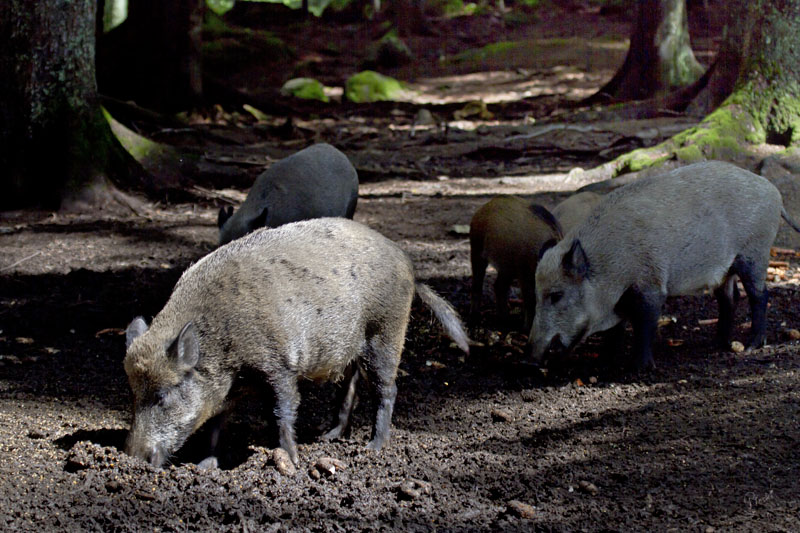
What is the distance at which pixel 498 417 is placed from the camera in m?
4.55

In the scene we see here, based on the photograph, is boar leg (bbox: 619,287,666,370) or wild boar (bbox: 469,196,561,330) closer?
boar leg (bbox: 619,287,666,370)

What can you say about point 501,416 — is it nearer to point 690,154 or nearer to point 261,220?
point 261,220

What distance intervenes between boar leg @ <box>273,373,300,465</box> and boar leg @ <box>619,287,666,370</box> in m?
2.32

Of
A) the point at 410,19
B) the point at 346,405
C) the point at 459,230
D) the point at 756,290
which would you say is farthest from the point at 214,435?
the point at 410,19

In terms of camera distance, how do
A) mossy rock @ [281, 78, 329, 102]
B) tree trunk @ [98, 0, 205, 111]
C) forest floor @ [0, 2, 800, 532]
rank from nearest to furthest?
1. forest floor @ [0, 2, 800, 532]
2. tree trunk @ [98, 0, 205, 111]
3. mossy rock @ [281, 78, 329, 102]

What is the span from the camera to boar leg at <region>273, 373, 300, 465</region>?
3852mm

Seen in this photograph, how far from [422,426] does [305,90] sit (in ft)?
53.3

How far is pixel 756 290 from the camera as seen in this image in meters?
5.54

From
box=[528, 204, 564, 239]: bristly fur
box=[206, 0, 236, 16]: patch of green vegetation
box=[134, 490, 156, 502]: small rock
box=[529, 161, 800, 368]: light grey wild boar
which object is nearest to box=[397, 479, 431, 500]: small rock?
box=[134, 490, 156, 502]: small rock

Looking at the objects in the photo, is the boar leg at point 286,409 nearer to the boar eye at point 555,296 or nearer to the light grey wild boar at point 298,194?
the boar eye at point 555,296

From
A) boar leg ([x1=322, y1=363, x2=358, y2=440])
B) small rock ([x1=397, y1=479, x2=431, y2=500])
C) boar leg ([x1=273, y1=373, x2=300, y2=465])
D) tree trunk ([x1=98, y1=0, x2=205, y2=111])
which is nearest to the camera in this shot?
small rock ([x1=397, y1=479, x2=431, y2=500])

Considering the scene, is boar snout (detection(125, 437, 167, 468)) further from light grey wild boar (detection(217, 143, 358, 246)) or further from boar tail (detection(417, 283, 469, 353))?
light grey wild boar (detection(217, 143, 358, 246))

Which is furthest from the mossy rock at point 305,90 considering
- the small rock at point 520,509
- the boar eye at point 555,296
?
the small rock at point 520,509

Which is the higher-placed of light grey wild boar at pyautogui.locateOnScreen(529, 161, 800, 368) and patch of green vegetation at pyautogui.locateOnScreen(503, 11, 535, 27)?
patch of green vegetation at pyautogui.locateOnScreen(503, 11, 535, 27)
